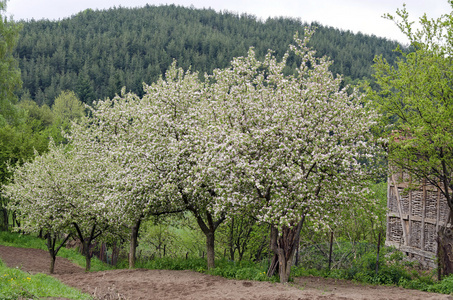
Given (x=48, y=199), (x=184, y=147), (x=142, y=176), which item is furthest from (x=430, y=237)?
(x=48, y=199)

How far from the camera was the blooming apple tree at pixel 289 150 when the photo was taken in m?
13.9

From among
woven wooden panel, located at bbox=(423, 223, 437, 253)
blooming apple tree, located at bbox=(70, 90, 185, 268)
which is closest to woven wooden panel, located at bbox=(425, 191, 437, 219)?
woven wooden panel, located at bbox=(423, 223, 437, 253)

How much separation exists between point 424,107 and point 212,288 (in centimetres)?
1051

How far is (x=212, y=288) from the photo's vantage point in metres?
14.5

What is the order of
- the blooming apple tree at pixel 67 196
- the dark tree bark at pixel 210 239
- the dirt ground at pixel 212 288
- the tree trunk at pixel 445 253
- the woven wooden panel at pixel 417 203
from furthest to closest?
the woven wooden panel at pixel 417 203
the blooming apple tree at pixel 67 196
the dark tree bark at pixel 210 239
the tree trunk at pixel 445 253
the dirt ground at pixel 212 288

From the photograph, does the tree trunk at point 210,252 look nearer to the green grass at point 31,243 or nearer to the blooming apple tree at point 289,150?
the blooming apple tree at point 289,150

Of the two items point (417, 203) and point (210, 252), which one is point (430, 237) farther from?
point (210, 252)

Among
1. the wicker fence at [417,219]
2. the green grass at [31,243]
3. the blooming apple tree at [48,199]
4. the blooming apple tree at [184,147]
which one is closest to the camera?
the blooming apple tree at [184,147]

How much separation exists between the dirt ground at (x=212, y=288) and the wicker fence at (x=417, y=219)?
20.4 feet

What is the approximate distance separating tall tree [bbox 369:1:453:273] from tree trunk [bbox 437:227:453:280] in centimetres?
4

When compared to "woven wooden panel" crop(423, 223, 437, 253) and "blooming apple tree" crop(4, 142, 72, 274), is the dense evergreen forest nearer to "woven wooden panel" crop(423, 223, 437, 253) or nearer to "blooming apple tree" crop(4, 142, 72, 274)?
"blooming apple tree" crop(4, 142, 72, 274)

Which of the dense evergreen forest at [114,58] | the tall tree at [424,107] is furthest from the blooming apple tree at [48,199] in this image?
the dense evergreen forest at [114,58]

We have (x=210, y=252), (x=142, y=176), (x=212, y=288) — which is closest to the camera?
(x=212, y=288)

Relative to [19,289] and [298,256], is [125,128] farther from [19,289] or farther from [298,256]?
[19,289]
